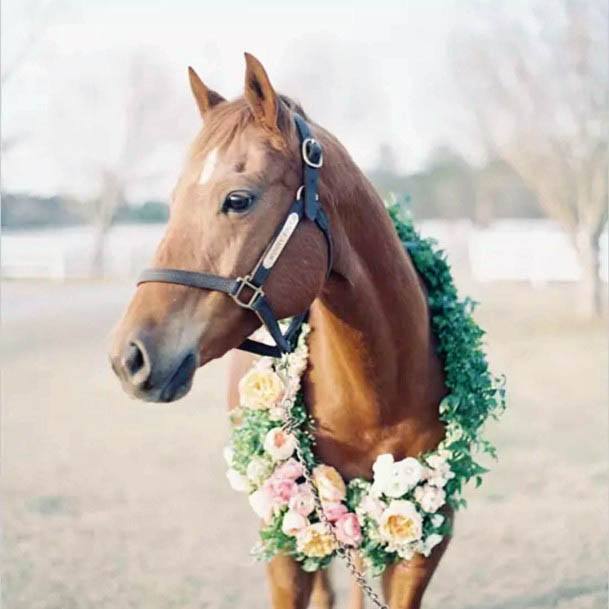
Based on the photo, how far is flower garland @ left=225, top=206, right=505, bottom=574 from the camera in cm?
150

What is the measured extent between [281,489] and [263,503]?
0.07 meters

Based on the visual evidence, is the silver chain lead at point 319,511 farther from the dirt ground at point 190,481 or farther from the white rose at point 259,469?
the dirt ground at point 190,481

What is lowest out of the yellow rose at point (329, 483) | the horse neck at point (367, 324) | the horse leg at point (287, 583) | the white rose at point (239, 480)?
the horse leg at point (287, 583)

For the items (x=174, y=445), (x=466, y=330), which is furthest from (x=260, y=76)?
(x=174, y=445)

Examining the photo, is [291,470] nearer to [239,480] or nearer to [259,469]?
[259,469]

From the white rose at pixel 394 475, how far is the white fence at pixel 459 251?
3.22m

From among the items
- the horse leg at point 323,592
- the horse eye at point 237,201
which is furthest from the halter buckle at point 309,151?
the horse leg at point 323,592

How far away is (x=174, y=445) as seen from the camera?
4.11m

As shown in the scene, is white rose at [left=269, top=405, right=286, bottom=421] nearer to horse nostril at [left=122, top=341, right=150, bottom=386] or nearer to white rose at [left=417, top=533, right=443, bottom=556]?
white rose at [left=417, top=533, right=443, bottom=556]

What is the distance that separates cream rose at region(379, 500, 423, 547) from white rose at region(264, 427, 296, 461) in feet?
0.75

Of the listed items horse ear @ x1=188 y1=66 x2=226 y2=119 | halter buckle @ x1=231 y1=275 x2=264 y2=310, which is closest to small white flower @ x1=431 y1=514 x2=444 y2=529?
halter buckle @ x1=231 y1=275 x2=264 y2=310

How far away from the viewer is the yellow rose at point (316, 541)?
153 cm

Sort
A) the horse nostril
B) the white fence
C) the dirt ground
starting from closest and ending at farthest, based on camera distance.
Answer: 1. the horse nostril
2. the dirt ground
3. the white fence

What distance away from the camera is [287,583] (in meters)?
1.61
